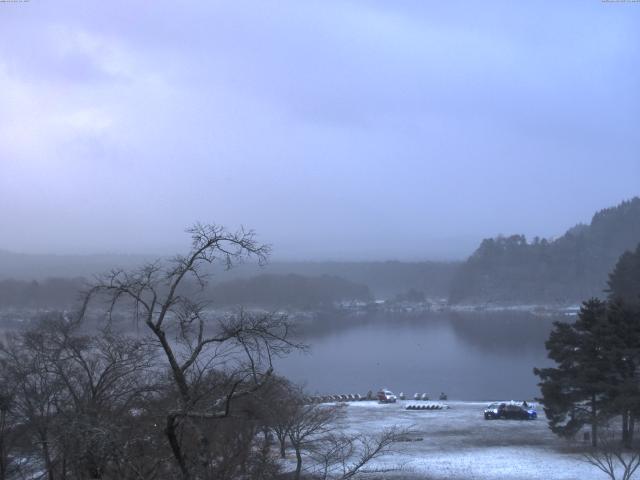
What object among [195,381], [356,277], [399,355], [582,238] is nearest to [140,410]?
[195,381]

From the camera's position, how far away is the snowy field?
415 inches

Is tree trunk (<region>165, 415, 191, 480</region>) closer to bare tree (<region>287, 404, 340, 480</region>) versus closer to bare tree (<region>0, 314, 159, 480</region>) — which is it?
bare tree (<region>0, 314, 159, 480</region>)

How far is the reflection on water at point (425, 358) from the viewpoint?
89.0 feet

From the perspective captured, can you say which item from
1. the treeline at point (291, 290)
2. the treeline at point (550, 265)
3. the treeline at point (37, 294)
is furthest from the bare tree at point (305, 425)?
the treeline at point (550, 265)

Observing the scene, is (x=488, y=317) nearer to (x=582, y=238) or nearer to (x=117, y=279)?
(x=582, y=238)

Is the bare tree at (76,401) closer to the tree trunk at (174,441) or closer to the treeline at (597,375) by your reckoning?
the tree trunk at (174,441)

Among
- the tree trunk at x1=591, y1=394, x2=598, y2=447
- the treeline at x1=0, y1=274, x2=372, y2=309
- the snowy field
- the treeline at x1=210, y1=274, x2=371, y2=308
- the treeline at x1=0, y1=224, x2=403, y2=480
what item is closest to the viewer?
the treeline at x1=0, y1=224, x2=403, y2=480

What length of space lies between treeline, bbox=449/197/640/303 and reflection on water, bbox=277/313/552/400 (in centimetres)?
2057

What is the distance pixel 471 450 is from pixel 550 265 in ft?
246

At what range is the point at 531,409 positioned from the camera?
18094 millimetres

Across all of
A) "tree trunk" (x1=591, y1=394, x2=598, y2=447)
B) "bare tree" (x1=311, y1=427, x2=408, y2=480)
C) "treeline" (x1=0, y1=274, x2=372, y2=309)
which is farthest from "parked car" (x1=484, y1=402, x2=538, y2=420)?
"treeline" (x1=0, y1=274, x2=372, y2=309)

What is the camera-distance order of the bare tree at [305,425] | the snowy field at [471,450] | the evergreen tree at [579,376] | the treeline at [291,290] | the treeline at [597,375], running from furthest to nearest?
the treeline at [291,290]
the evergreen tree at [579,376]
the treeline at [597,375]
the snowy field at [471,450]
the bare tree at [305,425]

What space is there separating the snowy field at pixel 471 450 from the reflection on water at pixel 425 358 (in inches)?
216

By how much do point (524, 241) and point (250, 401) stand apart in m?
87.8
